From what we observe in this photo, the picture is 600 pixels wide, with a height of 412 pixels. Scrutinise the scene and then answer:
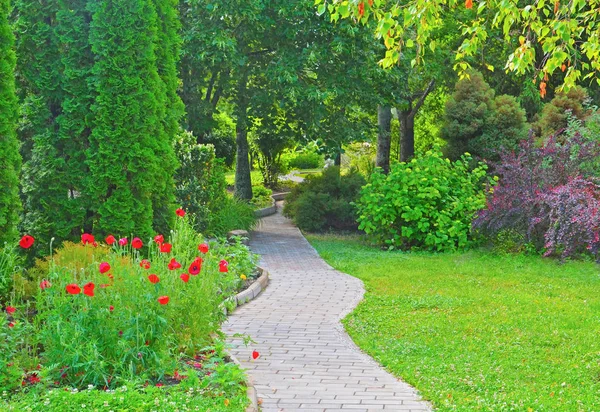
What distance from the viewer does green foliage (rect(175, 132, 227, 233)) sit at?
14.5m

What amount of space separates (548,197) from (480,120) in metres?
6.16

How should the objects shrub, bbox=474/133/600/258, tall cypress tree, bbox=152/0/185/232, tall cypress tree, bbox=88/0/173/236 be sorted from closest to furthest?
1. tall cypress tree, bbox=88/0/173/236
2. tall cypress tree, bbox=152/0/185/232
3. shrub, bbox=474/133/600/258

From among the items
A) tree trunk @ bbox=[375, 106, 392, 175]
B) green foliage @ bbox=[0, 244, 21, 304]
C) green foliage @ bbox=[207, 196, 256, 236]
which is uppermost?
tree trunk @ bbox=[375, 106, 392, 175]

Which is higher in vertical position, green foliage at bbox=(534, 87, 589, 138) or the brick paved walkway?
green foliage at bbox=(534, 87, 589, 138)

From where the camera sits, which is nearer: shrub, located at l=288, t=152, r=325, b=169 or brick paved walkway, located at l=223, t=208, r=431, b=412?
brick paved walkway, located at l=223, t=208, r=431, b=412

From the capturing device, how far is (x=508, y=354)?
23.3 feet

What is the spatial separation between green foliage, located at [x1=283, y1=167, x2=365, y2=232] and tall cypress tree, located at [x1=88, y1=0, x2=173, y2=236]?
8869 millimetres

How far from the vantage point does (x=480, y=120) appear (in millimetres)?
18797

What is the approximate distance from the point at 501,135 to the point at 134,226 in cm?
1171

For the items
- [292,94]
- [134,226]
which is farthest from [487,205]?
[134,226]

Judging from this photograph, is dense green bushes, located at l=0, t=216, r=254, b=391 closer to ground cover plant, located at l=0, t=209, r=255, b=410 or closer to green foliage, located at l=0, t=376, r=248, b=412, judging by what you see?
ground cover plant, located at l=0, t=209, r=255, b=410

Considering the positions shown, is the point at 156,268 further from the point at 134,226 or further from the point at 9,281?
the point at 134,226

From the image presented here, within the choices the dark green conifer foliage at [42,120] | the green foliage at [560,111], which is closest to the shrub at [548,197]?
the green foliage at [560,111]

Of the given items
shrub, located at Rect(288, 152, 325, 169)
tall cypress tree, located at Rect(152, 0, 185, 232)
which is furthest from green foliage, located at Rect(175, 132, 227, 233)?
shrub, located at Rect(288, 152, 325, 169)
